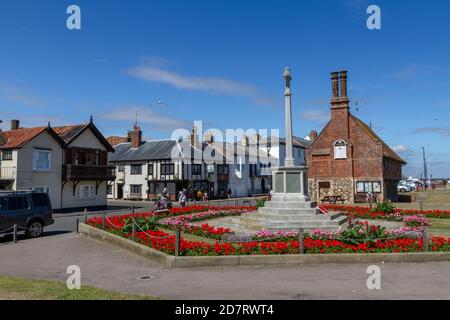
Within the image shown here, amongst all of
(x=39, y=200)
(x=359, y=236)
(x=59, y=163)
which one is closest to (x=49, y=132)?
(x=59, y=163)

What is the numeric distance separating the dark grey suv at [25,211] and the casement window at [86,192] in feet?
65.9

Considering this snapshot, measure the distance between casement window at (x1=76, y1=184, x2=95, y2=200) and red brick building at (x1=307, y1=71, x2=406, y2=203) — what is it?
25.1 m

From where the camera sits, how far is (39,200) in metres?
18.9

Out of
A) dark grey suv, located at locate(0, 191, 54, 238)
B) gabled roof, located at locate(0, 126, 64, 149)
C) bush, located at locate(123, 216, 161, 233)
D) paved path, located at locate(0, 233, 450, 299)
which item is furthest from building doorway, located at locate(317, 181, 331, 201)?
paved path, located at locate(0, 233, 450, 299)

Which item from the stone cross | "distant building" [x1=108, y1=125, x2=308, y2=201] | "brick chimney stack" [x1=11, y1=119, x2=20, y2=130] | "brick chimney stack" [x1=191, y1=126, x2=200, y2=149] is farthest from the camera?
"brick chimney stack" [x1=191, y1=126, x2=200, y2=149]

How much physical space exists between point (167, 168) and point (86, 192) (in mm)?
14353

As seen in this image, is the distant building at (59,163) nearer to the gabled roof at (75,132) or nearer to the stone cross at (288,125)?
the gabled roof at (75,132)

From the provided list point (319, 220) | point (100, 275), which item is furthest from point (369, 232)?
point (100, 275)

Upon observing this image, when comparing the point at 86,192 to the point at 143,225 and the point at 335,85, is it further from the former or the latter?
the point at 335,85

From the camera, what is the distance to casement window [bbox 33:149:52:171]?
112 ft

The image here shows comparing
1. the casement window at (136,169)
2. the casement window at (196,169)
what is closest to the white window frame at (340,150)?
the casement window at (196,169)

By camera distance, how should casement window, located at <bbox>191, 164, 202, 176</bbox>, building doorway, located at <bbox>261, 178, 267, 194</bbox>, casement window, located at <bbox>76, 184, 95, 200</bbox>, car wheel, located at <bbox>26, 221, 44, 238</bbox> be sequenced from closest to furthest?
1. car wheel, located at <bbox>26, 221, 44, 238</bbox>
2. casement window, located at <bbox>76, 184, 95, 200</bbox>
3. casement window, located at <bbox>191, 164, 202, 176</bbox>
4. building doorway, located at <bbox>261, 178, 267, 194</bbox>

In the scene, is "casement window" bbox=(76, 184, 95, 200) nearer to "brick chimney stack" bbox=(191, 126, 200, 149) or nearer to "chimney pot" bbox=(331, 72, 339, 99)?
"brick chimney stack" bbox=(191, 126, 200, 149)

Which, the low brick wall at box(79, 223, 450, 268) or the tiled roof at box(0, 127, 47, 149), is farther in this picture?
the tiled roof at box(0, 127, 47, 149)
